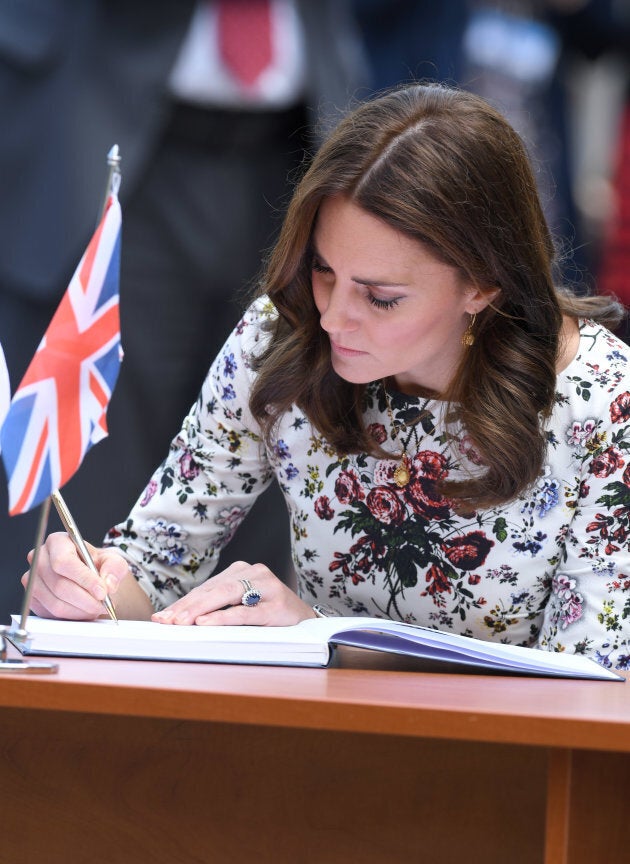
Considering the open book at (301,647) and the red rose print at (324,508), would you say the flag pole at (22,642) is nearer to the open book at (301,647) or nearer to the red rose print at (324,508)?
the open book at (301,647)

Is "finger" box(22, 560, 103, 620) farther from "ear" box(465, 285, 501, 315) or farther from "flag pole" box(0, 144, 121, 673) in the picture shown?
"ear" box(465, 285, 501, 315)

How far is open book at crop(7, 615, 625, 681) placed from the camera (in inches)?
41.3

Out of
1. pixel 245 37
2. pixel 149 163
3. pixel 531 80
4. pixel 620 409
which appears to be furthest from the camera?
pixel 531 80

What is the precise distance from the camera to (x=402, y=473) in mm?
1495

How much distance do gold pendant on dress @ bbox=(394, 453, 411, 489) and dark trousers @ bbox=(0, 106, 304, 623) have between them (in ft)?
2.58

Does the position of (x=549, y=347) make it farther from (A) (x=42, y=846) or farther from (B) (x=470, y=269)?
(A) (x=42, y=846)

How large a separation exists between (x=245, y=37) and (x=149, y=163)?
0.25 metres

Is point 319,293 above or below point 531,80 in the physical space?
below

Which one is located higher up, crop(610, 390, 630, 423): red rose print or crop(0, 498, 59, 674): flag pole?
crop(610, 390, 630, 423): red rose print

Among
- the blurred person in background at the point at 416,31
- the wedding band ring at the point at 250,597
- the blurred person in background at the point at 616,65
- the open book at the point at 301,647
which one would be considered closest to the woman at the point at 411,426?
the wedding band ring at the point at 250,597

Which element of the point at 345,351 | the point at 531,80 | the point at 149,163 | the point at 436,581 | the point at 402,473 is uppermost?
the point at 531,80

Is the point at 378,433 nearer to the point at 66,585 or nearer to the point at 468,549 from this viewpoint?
the point at 468,549

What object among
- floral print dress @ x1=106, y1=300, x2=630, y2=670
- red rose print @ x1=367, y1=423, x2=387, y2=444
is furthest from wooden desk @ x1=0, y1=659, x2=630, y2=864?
red rose print @ x1=367, y1=423, x2=387, y2=444

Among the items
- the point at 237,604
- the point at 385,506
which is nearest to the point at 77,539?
the point at 237,604
